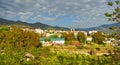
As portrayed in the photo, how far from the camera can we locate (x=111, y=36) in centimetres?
1395

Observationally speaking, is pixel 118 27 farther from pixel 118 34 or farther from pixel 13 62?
pixel 13 62

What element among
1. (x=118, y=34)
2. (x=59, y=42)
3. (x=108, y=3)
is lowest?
(x=59, y=42)

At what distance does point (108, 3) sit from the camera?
1388cm

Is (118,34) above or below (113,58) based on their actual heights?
above

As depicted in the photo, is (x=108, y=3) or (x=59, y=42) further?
(x=59, y=42)

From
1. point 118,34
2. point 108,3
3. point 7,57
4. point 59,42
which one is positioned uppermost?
point 108,3

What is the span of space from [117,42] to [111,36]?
0.49 m

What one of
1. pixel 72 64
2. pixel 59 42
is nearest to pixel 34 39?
pixel 59 42

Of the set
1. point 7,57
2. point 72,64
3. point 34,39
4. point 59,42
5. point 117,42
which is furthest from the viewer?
point 59,42

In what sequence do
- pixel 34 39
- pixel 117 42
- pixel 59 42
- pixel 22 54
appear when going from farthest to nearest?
1. pixel 59 42
2. pixel 34 39
3. pixel 117 42
4. pixel 22 54

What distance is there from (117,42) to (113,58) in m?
1.39

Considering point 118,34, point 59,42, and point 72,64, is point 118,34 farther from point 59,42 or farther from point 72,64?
point 59,42

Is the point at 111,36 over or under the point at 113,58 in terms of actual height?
over

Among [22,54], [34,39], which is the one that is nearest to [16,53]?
[22,54]
